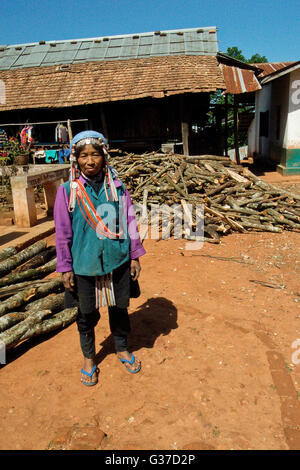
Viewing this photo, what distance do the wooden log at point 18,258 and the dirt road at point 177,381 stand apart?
157 centimetres

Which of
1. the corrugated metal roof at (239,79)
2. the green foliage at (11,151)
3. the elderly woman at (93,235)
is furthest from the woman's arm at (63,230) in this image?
the corrugated metal roof at (239,79)

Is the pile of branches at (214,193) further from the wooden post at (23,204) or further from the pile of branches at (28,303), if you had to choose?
the pile of branches at (28,303)

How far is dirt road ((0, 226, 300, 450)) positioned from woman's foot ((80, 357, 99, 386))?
5 cm

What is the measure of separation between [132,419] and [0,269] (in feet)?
9.42

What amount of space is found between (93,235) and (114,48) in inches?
569

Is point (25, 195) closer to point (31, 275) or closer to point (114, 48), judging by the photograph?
point (31, 275)

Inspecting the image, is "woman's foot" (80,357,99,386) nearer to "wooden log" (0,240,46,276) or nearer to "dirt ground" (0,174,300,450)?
"dirt ground" (0,174,300,450)

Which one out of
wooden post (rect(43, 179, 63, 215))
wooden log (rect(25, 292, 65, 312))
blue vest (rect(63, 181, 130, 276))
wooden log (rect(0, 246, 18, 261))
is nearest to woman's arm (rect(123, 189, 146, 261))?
blue vest (rect(63, 181, 130, 276))

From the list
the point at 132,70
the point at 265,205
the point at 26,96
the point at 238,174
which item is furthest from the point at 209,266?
the point at 26,96

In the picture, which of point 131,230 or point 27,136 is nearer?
point 131,230

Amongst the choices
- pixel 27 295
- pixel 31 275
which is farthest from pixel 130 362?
pixel 31 275

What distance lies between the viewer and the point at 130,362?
280 cm

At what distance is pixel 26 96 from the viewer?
41.5ft
